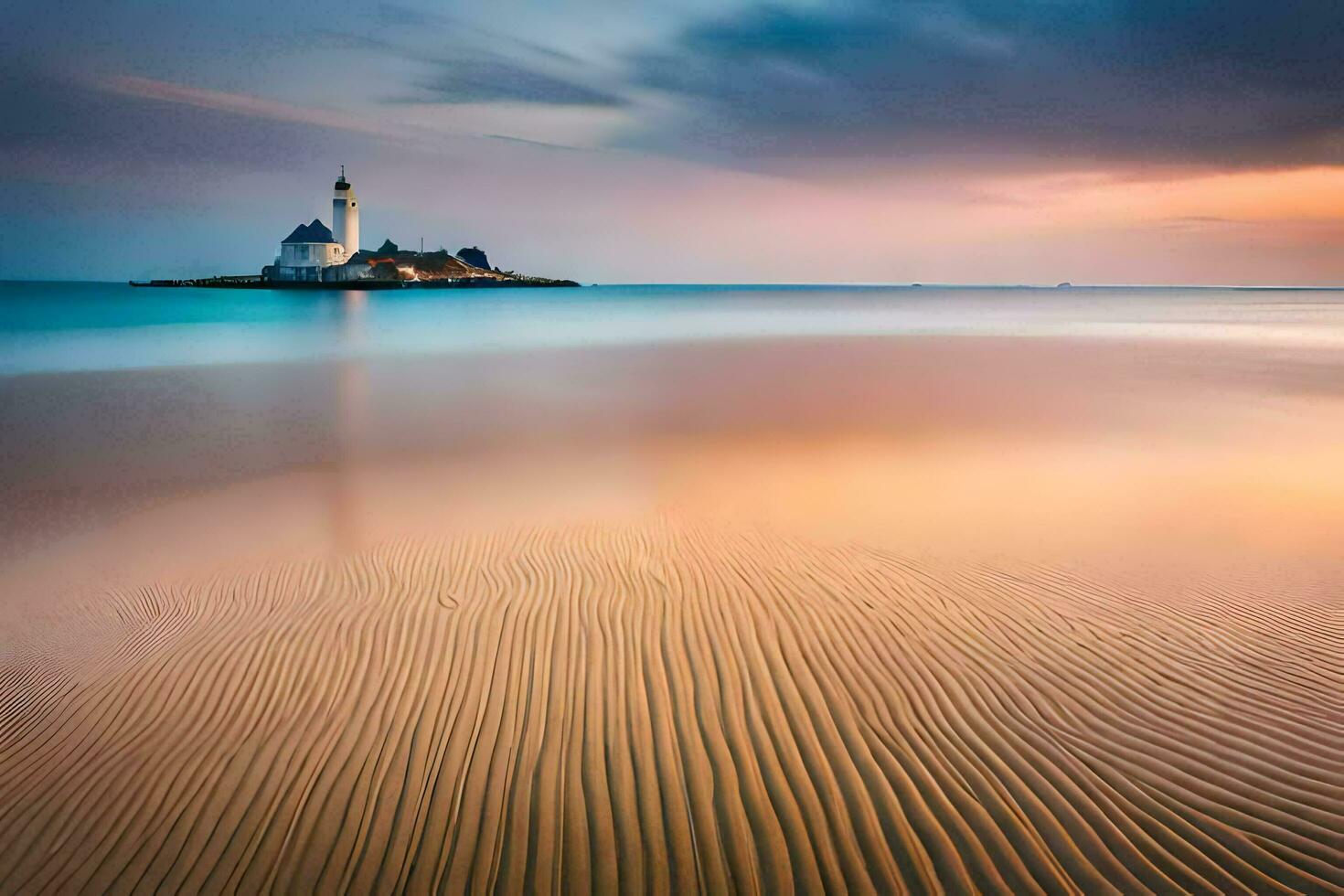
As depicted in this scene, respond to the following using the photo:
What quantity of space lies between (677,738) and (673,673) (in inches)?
30.7

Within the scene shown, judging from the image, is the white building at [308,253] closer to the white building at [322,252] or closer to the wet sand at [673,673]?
the white building at [322,252]

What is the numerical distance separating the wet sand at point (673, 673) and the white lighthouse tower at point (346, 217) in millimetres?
127422

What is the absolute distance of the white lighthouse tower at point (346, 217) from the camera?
12586cm

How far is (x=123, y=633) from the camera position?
6.20 meters

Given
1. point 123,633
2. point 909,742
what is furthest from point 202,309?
point 909,742

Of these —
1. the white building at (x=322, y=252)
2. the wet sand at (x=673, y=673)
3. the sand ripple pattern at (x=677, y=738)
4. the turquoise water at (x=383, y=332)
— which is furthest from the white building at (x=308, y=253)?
the sand ripple pattern at (x=677, y=738)

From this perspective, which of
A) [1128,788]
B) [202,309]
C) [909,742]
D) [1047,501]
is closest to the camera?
[1128,788]

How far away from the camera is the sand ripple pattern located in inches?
148

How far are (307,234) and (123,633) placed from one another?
149 metres

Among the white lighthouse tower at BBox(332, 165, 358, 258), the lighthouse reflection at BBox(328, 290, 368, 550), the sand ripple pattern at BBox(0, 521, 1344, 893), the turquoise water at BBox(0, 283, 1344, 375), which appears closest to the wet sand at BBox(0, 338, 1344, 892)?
the sand ripple pattern at BBox(0, 521, 1344, 893)

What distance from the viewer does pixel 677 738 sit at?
471 cm

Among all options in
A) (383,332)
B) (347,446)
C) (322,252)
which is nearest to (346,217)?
(322,252)

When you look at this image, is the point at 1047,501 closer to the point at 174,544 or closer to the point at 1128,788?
the point at 1128,788

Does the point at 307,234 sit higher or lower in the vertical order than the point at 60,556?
higher
